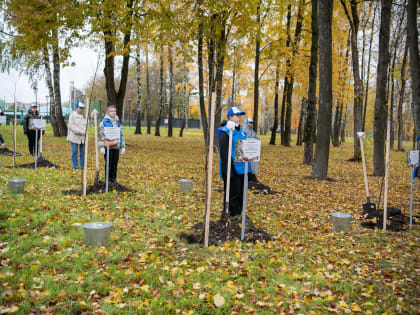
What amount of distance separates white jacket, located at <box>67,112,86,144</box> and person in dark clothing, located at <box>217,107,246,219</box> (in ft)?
18.1

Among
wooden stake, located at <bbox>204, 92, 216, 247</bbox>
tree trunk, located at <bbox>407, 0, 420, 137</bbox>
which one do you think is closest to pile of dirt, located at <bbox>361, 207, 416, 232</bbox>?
tree trunk, located at <bbox>407, 0, 420, 137</bbox>

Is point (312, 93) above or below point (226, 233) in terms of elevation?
above

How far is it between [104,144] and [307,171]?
8094mm

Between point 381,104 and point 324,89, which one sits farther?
point 381,104

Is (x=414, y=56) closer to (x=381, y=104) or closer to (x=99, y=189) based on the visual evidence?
(x=381, y=104)

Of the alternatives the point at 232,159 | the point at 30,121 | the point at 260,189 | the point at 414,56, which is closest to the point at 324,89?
the point at 414,56

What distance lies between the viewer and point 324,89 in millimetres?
11211

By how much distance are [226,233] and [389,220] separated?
3.54 meters

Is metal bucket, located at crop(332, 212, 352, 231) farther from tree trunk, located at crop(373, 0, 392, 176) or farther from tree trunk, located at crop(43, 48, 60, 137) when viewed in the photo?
tree trunk, located at crop(43, 48, 60, 137)

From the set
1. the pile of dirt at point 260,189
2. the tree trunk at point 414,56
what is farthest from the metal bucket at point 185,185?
the tree trunk at point 414,56

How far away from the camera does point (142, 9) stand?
49.1 ft

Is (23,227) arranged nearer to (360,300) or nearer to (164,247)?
(164,247)

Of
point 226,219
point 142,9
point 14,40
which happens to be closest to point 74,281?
point 226,219

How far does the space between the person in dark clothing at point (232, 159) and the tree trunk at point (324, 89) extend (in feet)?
20.0
